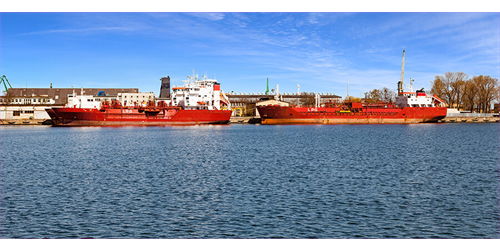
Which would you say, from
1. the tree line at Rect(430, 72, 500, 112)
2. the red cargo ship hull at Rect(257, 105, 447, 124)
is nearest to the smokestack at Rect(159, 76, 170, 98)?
the red cargo ship hull at Rect(257, 105, 447, 124)

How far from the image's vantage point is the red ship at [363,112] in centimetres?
8300

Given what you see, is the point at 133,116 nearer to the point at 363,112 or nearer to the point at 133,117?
the point at 133,117

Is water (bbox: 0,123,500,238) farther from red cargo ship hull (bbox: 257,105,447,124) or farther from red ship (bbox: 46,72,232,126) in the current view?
red cargo ship hull (bbox: 257,105,447,124)

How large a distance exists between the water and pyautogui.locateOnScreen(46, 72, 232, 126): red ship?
46089 millimetres

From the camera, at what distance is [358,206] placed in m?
14.3

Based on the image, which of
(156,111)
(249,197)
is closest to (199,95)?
(156,111)

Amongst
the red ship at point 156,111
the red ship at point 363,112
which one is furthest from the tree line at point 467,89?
the red ship at point 156,111

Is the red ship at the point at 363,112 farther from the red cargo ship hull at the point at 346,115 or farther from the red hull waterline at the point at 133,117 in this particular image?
the red hull waterline at the point at 133,117

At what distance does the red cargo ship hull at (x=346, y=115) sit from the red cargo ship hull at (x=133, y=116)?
10.2 meters

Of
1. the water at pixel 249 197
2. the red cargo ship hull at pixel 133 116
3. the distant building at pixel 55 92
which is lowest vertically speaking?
the water at pixel 249 197

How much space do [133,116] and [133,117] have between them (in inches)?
8.2

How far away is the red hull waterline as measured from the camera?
72.5m
